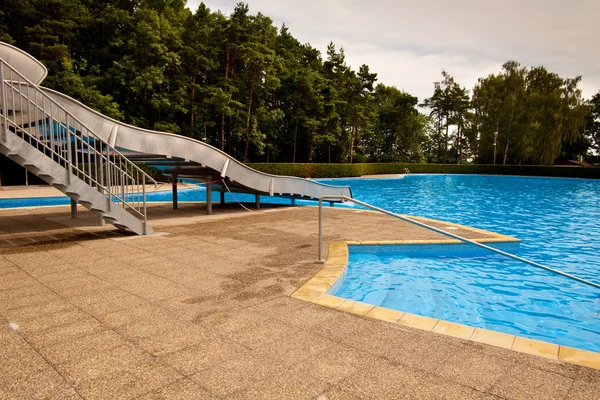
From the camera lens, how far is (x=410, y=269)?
263 inches

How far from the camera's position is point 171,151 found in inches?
319

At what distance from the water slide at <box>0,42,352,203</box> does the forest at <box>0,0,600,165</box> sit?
17180mm

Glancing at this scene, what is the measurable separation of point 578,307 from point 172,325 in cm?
585

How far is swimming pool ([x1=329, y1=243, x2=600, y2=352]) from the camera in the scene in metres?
4.72

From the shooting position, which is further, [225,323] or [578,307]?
[578,307]

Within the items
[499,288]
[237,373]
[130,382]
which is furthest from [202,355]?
[499,288]

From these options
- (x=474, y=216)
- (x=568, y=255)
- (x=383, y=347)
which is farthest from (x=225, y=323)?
(x=474, y=216)

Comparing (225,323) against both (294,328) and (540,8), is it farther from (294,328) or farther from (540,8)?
(540,8)

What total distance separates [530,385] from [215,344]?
7.30 feet

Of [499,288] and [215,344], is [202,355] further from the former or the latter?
[499,288]

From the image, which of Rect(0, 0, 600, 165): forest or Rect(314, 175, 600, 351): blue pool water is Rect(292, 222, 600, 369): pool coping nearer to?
Rect(314, 175, 600, 351): blue pool water

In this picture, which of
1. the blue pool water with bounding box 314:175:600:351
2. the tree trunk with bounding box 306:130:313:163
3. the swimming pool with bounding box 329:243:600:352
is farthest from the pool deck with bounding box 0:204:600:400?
the tree trunk with bounding box 306:130:313:163

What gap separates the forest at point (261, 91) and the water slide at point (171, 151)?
56.4ft

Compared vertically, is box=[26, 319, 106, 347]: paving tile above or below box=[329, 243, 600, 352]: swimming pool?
above
